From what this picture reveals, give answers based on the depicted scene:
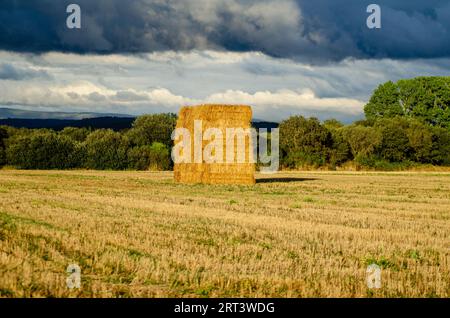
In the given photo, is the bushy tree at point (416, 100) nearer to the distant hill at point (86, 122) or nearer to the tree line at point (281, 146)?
the tree line at point (281, 146)

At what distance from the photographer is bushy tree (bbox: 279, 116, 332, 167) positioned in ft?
197

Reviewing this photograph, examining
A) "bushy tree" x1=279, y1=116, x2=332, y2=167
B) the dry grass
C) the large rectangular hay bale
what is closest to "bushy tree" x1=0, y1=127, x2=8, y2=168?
"bushy tree" x1=279, y1=116, x2=332, y2=167

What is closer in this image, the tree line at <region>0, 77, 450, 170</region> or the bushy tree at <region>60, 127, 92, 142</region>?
the tree line at <region>0, 77, 450, 170</region>

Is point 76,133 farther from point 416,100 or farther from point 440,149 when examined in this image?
point 416,100

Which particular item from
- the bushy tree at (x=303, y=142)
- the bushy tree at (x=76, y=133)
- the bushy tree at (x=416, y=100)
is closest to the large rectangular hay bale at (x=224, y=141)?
the bushy tree at (x=303, y=142)

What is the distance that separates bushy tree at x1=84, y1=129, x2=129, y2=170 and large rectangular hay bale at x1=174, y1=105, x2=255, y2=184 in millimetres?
22027

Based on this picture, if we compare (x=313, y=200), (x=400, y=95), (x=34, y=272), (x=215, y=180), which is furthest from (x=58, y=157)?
(x=400, y=95)

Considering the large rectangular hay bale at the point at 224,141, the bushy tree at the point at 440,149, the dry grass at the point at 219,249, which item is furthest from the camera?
the bushy tree at the point at 440,149

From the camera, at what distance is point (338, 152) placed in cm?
6219

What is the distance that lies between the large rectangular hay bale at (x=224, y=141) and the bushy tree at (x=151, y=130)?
25658 mm

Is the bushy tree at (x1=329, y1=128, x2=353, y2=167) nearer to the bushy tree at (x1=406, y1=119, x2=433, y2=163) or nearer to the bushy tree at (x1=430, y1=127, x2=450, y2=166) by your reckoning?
the bushy tree at (x1=406, y1=119, x2=433, y2=163)

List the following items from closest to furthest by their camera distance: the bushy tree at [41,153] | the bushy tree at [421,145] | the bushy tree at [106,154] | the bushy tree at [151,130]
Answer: the bushy tree at [41,153]
the bushy tree at [106,154]
the bushy tree at [151,130]
the bushy tree at [421,145]

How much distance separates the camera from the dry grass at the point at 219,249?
767 centimetres

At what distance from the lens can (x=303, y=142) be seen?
2388 inches
